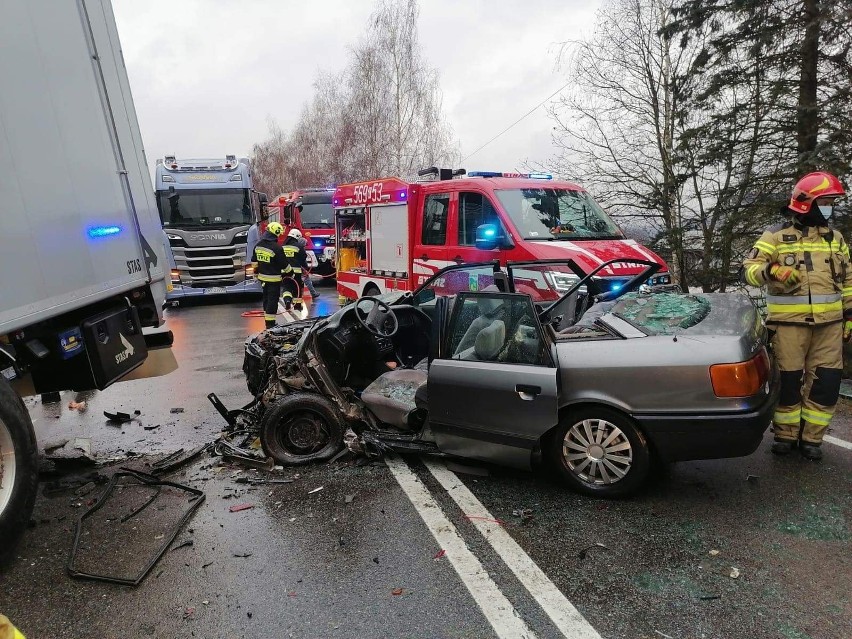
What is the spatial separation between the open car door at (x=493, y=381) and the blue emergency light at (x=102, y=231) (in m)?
2.37

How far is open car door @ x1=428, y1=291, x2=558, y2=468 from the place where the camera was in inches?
135

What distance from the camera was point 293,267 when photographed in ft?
31.1

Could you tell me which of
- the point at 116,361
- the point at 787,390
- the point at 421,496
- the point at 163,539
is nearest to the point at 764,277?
the point at 787,390

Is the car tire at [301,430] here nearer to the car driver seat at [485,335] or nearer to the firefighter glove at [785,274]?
the car driver seat at [485,335]

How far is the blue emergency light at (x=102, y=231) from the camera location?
11.9 feet

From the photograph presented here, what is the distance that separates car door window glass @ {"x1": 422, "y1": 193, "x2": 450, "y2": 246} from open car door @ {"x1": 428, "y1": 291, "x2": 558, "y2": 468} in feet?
14.6

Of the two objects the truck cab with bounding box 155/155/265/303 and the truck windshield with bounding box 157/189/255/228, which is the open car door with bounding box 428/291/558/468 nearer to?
the truck cab with bounding box 155/155/265/303

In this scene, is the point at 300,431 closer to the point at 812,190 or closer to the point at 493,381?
the point at 493,381

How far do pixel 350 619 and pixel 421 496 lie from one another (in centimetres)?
117

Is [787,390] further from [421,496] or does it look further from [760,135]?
[760,135]

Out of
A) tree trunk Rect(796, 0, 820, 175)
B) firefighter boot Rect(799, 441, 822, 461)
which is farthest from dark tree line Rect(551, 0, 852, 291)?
firefighter boot Rect(799, 441, 822, 461)

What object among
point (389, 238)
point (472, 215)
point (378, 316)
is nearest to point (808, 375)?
point (378, 316)

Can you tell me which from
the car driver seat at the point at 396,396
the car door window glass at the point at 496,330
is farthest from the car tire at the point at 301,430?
the car door window glass at the point at 496,330

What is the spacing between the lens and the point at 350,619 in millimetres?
2480
